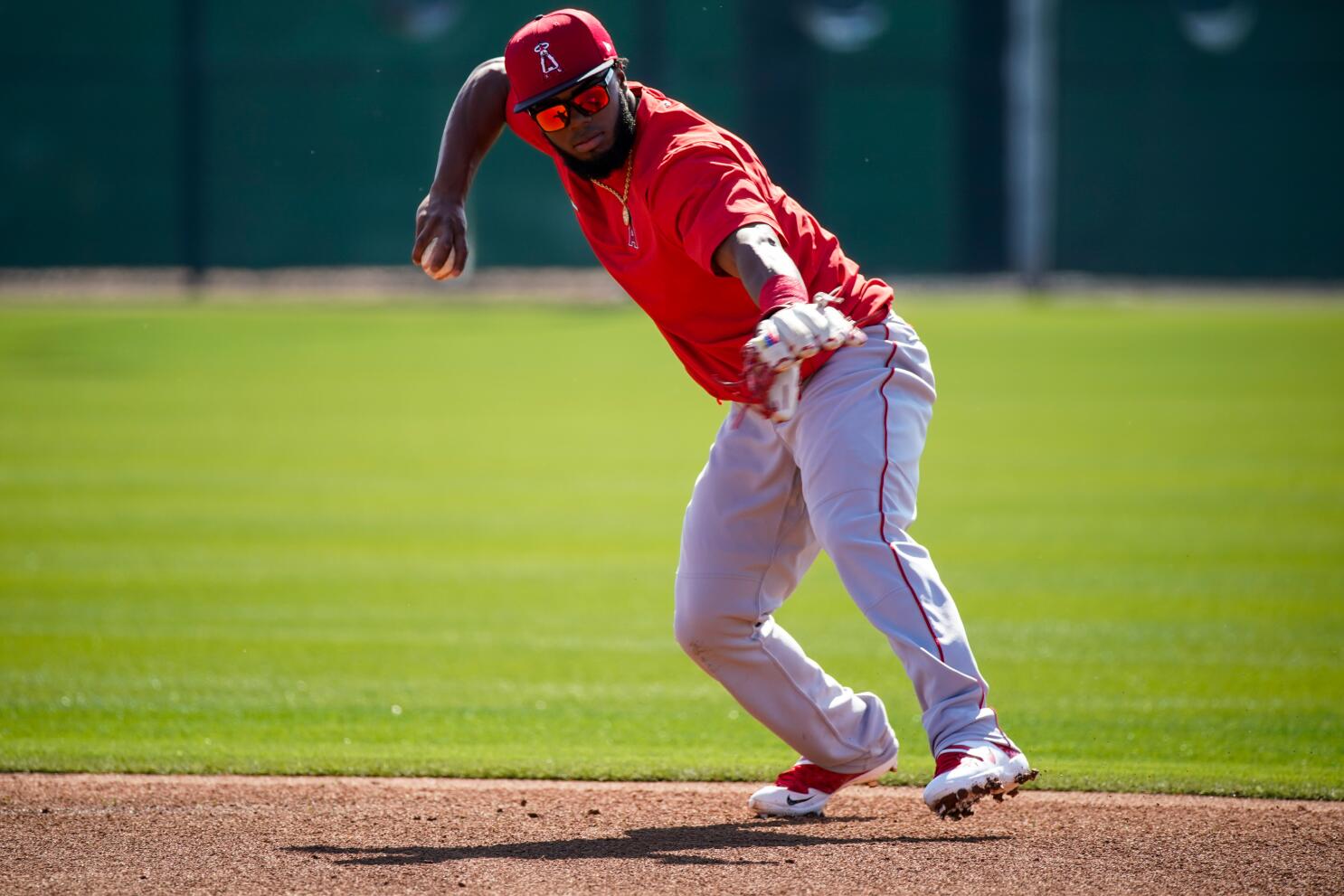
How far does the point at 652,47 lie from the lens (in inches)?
965

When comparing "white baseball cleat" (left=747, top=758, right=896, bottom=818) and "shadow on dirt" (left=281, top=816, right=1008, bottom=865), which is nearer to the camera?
"shadow on dirt" (left=281, top=816, right=1008, bottom=865)

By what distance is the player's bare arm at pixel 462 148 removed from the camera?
462 centimetres

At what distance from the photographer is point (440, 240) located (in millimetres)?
4578

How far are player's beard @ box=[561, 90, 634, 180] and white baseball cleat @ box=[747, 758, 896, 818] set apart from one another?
1.77 meters

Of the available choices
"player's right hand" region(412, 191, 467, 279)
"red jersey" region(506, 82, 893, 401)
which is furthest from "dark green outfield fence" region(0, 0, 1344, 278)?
"red jersey" region(506, 82, 893, 401)

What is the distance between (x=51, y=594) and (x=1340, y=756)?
6.14 metres

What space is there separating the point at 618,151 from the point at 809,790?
1.86 meters

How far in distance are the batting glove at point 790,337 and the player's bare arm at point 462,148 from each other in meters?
1.38

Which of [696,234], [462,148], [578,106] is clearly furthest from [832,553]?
[462,148]

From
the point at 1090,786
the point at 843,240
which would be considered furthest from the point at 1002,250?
the point at 1090,786

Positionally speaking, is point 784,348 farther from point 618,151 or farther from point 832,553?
point 618,151

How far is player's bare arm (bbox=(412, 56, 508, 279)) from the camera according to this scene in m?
4.62

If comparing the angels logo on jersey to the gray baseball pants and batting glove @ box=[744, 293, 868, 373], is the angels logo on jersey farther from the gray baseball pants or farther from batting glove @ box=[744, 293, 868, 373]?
the gray baseball pants

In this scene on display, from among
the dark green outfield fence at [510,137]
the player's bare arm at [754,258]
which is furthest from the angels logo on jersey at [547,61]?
the dark green outfield fence at [510,137]
